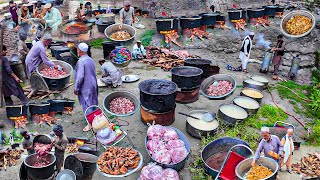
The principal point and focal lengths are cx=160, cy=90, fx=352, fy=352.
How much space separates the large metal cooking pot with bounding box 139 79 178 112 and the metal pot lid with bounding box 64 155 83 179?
8.06 feet

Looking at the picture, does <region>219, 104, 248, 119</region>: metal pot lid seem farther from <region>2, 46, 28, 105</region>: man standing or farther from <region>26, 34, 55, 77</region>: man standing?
<region>2, 46, 28, 105</region>: man standing

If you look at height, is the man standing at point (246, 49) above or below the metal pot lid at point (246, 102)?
above

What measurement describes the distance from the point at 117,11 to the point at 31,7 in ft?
12.5

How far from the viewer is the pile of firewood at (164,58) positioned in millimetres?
12330

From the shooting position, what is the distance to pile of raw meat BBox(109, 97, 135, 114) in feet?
29.1

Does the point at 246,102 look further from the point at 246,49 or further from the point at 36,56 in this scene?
the point at 36,56

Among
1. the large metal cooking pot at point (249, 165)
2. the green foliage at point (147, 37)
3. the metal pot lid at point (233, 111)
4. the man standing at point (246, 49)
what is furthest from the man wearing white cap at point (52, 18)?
the large metal cooking pot at point (249, 165)

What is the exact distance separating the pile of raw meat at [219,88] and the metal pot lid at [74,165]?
16.1ft

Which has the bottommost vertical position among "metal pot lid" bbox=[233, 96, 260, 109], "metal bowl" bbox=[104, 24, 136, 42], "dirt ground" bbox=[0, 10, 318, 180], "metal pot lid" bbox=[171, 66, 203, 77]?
"dirt ground" bbox=[0, 10, 318, 180]

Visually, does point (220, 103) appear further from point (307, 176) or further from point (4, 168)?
point (4, 168)

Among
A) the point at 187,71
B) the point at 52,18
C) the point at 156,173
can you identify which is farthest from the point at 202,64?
the point at 52,18

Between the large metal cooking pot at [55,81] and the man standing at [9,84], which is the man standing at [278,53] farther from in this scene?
the man standing at [9,84]

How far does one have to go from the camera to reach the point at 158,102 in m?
8.32

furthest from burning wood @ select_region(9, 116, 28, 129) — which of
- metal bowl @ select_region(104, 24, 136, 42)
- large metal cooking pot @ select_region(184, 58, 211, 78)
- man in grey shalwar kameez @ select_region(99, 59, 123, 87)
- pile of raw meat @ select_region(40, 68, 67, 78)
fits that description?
metal bowl @ select_region(104, 24, 136, 42)
